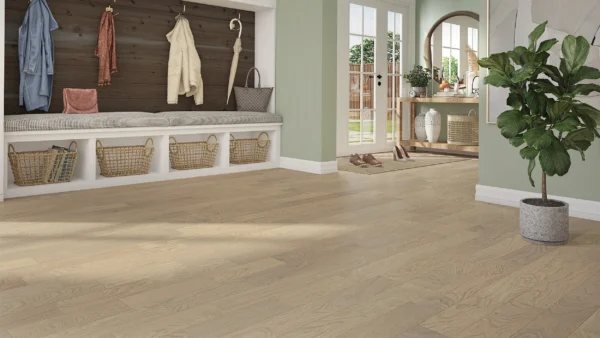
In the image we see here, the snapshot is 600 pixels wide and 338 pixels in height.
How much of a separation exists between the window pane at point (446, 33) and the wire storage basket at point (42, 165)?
4947 millimetres

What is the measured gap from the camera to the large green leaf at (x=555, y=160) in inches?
101

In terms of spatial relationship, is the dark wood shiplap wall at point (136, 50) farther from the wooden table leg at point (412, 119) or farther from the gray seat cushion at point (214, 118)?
the wooden table leg at point (412, 119)

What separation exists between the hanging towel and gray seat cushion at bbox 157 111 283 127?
59cm

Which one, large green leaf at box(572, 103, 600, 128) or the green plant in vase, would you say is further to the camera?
the green plant in vase

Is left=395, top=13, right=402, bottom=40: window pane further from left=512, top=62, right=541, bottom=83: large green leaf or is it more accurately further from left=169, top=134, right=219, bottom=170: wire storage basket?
left=512, top=62, right=541, bottom=83: large green leaf

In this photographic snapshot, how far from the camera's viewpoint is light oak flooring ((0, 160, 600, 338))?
1765 mm

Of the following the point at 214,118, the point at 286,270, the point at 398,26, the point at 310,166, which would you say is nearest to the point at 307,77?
the point at 310,166

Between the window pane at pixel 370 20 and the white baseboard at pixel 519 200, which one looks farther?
the window pane at pixel 370 20

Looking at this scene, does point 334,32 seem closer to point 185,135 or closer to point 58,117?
point 185,135

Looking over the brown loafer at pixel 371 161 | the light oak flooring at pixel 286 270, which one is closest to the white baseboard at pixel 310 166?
the brown loafer at pixel 371 161

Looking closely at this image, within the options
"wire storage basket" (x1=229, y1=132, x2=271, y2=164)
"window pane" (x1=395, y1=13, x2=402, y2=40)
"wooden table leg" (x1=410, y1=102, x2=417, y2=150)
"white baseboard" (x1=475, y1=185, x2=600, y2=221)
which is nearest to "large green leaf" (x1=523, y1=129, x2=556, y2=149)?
"white baseboard" (x1=475, y1=185, x2=600, y2=221)

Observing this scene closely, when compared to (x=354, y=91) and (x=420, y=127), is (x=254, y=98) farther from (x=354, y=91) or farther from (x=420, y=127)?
(x=420, y=127)

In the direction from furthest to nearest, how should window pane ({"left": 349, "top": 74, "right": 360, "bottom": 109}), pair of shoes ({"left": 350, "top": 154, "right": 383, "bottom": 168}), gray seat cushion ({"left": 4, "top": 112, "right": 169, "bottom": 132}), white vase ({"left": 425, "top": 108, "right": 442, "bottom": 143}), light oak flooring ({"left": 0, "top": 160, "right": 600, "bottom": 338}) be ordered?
white vase ({"left": 425, "top": 108, "right": 442, "bottom": 143}), window pane ({"left": 349, "top": 74, "right": 360, "bottom": 109}), pair of shoes ({"left": 350, "top": 154, "right": 383, "bottom": 168}), gray seat cushion ({"left": 4, "top": 112, "right": 169, "bottom": 132}), light oak flooring ({"left": 0, "top": 160, "right": 600, "bottom": 338})

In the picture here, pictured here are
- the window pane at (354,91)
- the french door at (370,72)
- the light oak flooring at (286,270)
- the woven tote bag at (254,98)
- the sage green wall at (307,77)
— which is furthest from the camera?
the window pane at (354,91)
